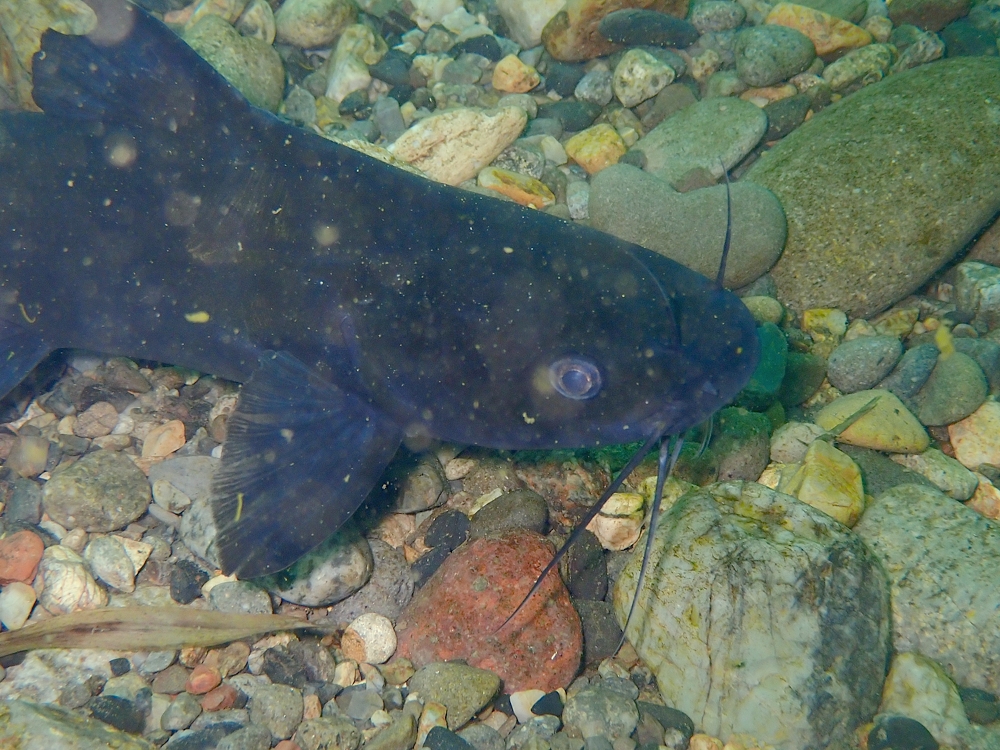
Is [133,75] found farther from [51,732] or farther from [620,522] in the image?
[620,522]

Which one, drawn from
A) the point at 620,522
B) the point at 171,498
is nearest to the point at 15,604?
the point at 171,498

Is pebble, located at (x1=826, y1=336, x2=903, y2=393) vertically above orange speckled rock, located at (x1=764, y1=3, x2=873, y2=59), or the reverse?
orange speckled rock, located at (x1=764, y1=3, x2=873, y2=59)

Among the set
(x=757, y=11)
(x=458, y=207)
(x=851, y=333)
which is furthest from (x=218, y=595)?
(x=757, y=11)

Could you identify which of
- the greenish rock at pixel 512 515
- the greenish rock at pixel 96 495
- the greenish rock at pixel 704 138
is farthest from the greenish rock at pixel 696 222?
the greenish rock at pixel 96 495

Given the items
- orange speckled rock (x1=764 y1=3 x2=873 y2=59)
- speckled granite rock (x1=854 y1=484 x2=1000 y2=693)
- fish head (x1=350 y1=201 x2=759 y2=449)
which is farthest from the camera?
orange speckled rock (x1=764 y1=3 x2=873 y2=59)

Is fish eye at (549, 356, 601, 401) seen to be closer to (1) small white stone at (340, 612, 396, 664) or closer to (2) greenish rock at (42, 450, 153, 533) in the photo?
(1) small white stone at (340, 612, 396, 664)

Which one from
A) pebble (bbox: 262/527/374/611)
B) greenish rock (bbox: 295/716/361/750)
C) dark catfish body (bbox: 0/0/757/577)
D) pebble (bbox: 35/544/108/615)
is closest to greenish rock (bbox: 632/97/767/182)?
dark catfish body (bbox: 0/0/757/577)

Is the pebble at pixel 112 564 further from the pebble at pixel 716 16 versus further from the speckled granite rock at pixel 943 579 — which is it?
the pebble at pixel 716 16
